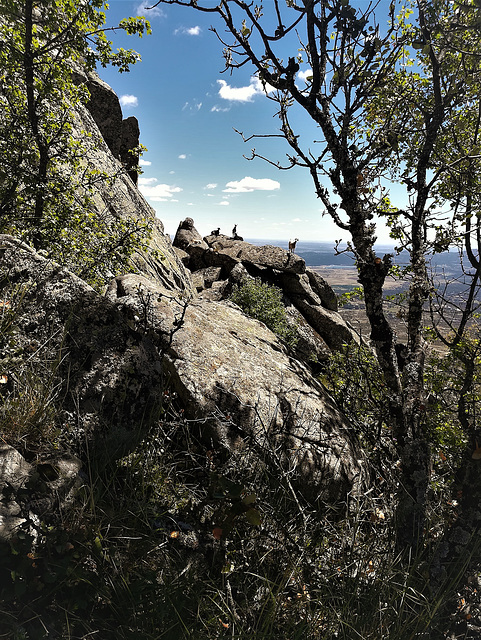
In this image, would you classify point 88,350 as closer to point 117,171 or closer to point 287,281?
point 117,171

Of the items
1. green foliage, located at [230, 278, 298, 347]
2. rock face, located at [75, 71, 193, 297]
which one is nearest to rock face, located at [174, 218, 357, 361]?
green foliage, located at [230, 278, 298, 347]

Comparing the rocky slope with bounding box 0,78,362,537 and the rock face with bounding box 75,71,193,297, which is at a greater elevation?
the rock face with bounding box 75,71,193,297

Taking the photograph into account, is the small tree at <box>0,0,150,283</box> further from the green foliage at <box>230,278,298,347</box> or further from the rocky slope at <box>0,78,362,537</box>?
the green foliage at <box>230,278,298,347</box>

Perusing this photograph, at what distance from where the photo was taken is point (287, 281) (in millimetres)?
18609

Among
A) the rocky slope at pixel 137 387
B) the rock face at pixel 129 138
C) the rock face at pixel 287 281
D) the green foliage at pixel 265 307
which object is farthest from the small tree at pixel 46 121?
the rock face at pixel 129 138

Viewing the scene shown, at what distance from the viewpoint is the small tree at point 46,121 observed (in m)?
5.29

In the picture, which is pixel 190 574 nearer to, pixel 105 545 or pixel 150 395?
pixel 105 545

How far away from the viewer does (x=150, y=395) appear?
3818 mm

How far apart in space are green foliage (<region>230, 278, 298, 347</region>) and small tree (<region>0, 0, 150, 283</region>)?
23.0 ft

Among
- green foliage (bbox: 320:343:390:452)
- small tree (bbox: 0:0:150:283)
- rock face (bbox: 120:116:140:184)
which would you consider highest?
rock face (bbox: 120:116:140:184)

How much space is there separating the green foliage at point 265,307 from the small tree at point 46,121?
700 centimetres

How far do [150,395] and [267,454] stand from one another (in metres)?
1.45

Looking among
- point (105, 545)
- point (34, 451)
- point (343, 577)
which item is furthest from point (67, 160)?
point (343, 577)

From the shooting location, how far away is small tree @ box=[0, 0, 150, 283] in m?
5.29
